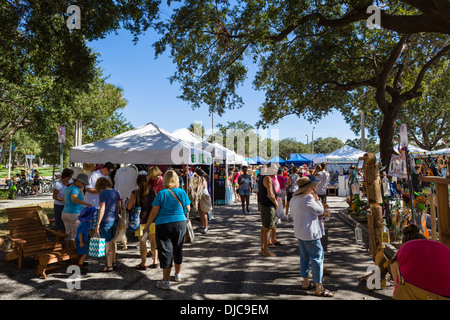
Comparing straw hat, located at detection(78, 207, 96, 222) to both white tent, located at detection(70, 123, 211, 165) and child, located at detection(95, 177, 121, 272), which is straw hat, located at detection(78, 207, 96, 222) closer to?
child, located at detection(95, 177, 121, 272)

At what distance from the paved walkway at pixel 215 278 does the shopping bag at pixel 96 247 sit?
0.40 meters

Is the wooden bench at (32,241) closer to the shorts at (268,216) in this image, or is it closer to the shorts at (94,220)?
the shorts at (94,220)

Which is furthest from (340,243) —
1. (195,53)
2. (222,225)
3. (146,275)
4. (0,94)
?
(0,94)

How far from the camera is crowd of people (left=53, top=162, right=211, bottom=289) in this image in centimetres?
432

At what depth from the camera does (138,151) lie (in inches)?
287

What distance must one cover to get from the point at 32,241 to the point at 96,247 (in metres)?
1.76

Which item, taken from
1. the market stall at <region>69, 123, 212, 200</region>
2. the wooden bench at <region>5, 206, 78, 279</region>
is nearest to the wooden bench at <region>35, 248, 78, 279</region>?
the wooden bench at <region>5, 206, 78, 279</region>

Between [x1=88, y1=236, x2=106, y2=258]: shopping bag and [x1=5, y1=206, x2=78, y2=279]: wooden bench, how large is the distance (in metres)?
0.64

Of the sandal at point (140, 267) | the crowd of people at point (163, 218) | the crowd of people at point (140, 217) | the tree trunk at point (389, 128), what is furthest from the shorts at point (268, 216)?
the tree trunk at point (389, 128)

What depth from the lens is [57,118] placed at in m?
13.9

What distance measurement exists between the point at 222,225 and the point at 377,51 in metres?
9.28

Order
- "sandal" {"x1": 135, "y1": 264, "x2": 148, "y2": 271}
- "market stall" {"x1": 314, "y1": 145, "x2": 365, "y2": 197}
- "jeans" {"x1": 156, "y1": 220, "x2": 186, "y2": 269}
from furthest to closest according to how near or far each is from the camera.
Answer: "market stall" {"x1": 314, "y1": 145, "x2": 365, "y2": 197} → "sandal" {"x1": 135, "y1": 264, "x2": 148, "y2": 271} → "jeans" {"x1": 156, "y1": 220, "x2": 186, "y2": 269}

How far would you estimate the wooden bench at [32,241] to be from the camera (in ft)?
16.5

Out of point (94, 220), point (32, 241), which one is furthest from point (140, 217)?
point (32, 241)
